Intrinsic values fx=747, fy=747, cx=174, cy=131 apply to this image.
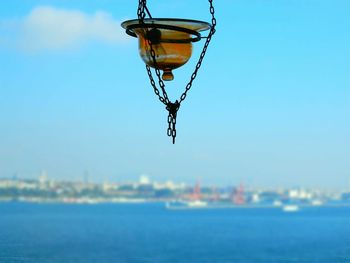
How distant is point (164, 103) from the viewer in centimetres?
117

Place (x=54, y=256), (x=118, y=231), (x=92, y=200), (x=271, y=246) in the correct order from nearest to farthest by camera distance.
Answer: (x=54, y=256) → (x=271, y=246) → (x=118, y=231) → (x=92, y=200)

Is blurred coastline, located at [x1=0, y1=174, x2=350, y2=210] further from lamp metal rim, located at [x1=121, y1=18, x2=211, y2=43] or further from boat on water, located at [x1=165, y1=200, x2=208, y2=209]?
lamp metal rim, located at [x1=121, y1=18, x2=211, y2=43]

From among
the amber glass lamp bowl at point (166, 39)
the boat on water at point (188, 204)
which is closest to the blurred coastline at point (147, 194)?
the boat on water at point (188, 204)

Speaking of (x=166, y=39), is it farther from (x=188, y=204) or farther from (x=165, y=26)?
(x=188, y=204)

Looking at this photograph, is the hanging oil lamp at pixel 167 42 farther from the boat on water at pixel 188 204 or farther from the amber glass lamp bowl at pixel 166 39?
the boat on water at pixel 188 204

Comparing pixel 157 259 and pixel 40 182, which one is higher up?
pixel 40 182

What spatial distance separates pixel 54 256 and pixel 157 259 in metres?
5.32

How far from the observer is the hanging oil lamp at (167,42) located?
1160 millimetres

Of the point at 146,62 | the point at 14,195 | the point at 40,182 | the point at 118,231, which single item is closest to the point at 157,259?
the point at 118,231

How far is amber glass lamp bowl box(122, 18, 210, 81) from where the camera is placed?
117cm

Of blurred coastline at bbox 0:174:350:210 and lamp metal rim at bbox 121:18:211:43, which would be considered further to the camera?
blurred coastline at bbox 0:174:350:210

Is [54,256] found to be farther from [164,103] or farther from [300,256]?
[164,103]

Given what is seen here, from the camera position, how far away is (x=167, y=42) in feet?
3.90

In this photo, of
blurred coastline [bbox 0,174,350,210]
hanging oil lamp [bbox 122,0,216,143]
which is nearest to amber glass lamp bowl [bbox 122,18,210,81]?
hanging oil lamp [bbox 122,0,216,143]
